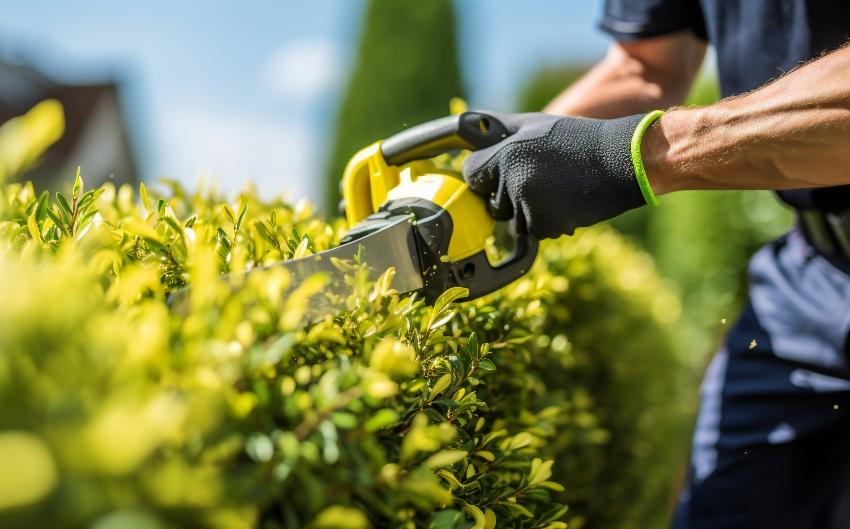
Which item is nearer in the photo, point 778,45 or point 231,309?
point 231,309

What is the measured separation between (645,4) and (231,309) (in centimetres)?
201

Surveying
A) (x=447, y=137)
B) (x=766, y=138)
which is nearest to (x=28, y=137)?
(x=447, y=137)

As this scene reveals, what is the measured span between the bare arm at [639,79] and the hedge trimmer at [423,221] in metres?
0.84

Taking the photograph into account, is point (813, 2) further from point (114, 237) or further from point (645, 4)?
point (114, 237)

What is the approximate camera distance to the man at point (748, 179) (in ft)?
4.77

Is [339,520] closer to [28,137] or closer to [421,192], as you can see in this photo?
[28,137]

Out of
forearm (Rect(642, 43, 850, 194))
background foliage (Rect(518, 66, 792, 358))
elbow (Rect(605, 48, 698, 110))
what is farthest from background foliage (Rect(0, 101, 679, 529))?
background foliage (Rect(518, 66, 792, 358))

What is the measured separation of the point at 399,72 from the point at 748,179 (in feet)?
40.1

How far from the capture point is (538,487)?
1.37 m

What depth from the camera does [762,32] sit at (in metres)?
2.01

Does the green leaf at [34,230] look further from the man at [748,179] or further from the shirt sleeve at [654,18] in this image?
the shirt sleeve at [654,18]

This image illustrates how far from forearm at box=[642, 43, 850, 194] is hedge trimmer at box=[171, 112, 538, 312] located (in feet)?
1.13

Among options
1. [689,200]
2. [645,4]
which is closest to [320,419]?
[645,4]

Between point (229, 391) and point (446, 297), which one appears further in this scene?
point (446, 297)
